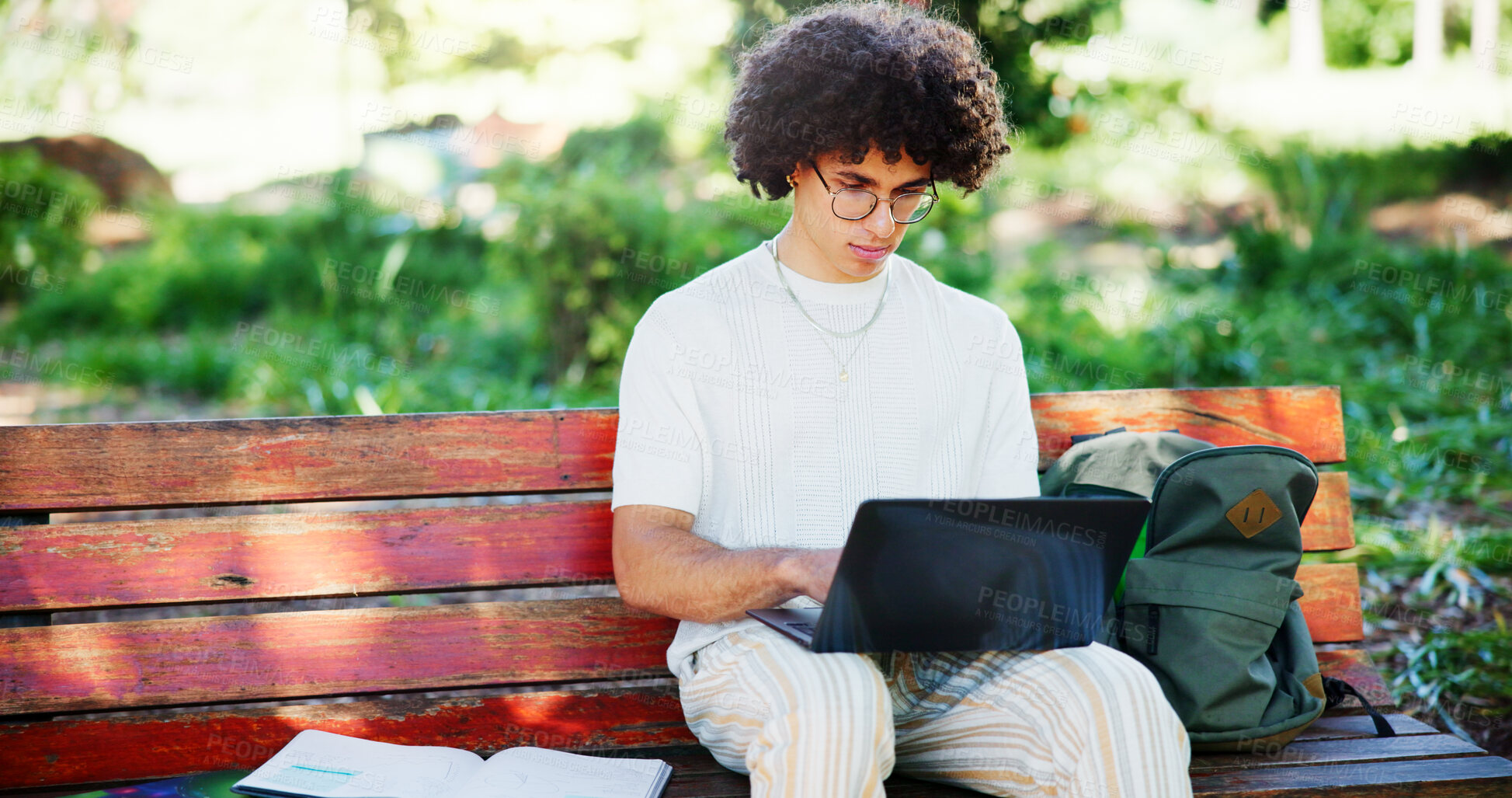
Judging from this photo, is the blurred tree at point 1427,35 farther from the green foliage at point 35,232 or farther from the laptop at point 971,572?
the green foliage at point 35,232

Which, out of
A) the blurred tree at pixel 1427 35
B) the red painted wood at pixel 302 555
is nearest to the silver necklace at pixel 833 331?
the red painted wood at pixel 302 555

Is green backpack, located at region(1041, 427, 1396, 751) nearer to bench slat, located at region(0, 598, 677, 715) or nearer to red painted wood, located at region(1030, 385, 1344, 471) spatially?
red painted wood, located at region(1030, 385, 1344, 471)

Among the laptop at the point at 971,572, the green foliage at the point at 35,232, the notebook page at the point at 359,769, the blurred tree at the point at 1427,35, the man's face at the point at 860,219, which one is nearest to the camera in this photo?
the laptop at the point at 971,572

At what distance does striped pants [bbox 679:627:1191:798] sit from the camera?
1.69m

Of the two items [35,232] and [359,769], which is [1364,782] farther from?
[35,232]

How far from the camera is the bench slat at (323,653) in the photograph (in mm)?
2113

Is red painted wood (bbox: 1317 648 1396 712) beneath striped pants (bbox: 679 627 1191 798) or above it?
beneath

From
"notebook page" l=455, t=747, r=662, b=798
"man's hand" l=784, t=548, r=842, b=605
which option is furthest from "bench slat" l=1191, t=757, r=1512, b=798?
"notebook page" l=455, t=747, r=662, b=798

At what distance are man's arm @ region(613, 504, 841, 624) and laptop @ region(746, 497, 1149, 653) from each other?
0.08m

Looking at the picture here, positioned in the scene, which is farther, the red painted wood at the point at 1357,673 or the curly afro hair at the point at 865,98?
the red painted wood at the point at 1357,673

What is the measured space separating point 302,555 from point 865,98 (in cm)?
146

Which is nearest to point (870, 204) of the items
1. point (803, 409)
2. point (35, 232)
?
point (803, 409)

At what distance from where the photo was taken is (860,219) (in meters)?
2.16

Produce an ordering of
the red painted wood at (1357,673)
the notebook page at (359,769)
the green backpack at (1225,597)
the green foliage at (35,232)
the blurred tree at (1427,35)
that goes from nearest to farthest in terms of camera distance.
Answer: the notebook page at (359,769) → the green backpack at (1225,597) → the red painted wood at (1357,673) → the green foliage at (35,232) → the blurred tree at (1427,35)
